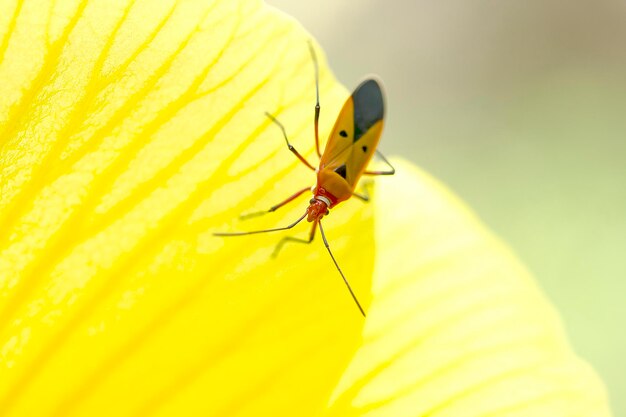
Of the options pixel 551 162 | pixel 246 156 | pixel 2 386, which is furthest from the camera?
pixel 551 162

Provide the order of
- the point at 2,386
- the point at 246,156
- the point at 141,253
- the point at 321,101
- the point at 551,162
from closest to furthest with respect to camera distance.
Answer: the point at 2,386 < the point at 141,253 < the point at 246,156 < the point at 321,101 < the point at 551,162

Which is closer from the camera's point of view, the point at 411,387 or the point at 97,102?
the point at 97,102

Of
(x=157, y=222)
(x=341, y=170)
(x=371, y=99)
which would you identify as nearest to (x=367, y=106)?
(x=371, y=99)

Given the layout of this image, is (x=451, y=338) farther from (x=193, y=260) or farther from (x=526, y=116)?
(x=526, y=116)

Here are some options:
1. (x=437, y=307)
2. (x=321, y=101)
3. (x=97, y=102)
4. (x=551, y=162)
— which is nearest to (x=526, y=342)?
(x=437, y=307)

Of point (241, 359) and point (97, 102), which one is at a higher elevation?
point (97, 102)

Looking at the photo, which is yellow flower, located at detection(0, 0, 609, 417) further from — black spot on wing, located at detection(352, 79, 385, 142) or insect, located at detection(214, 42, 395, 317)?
black spot on wing, located at detection(352, 79, 385, 142)

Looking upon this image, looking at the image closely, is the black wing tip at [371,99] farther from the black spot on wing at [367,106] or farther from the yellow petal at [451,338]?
the yellow petal at [451,338]

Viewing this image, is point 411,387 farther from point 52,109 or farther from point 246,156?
point 52,109
